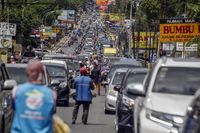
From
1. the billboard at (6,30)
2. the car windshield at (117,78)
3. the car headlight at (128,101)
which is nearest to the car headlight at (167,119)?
the car headlight at (128,101)

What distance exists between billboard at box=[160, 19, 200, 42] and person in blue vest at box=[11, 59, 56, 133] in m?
28.9

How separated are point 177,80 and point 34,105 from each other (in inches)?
180

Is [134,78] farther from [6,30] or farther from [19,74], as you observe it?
[6,30]

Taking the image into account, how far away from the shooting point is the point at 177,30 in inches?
1563

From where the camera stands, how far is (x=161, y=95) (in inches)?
505

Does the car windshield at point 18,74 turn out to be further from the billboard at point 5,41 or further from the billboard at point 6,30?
the billboard at point 5,41

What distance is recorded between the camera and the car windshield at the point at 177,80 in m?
13.2

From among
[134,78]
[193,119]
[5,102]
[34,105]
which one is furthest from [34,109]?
[134,78]

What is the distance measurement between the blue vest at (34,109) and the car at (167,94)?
110 inches

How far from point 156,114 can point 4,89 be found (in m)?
3.62

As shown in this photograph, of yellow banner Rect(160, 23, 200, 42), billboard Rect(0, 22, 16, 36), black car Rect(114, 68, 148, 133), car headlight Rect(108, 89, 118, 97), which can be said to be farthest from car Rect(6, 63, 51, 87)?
billboard Rect(0, 22, 16, 36)

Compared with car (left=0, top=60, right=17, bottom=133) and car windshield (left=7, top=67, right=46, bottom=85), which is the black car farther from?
car windshield (left=7, top=67, right=46, bottom=85)

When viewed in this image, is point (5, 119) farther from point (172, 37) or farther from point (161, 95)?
point (172, 37)

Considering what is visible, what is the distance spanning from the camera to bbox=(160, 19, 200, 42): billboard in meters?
38.6
